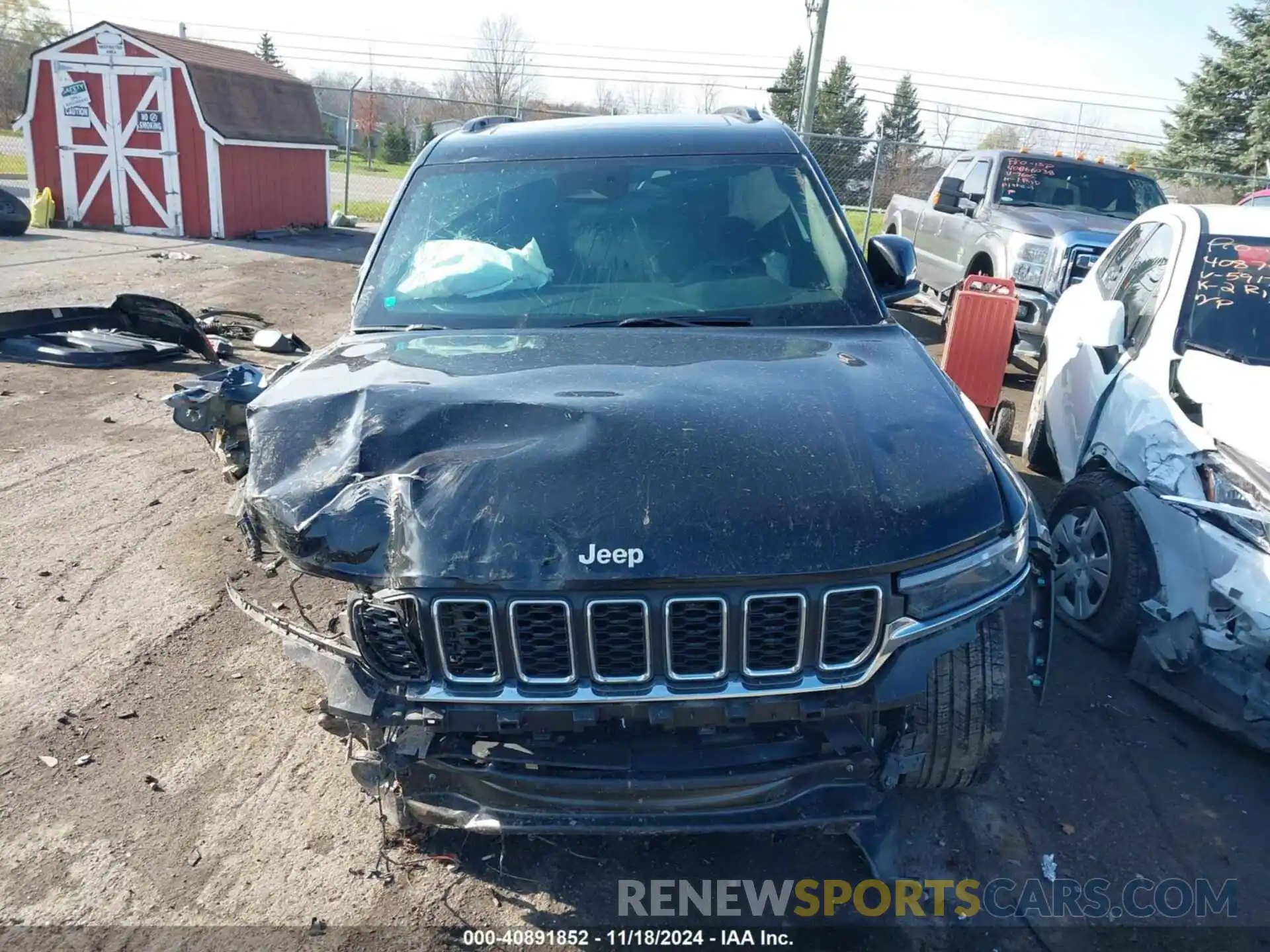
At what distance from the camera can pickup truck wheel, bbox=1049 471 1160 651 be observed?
→ 3729 millimetres

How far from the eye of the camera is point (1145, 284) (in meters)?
4.62

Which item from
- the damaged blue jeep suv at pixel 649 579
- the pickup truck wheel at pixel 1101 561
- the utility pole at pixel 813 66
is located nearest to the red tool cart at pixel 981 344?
the pickup truck wheel at pixel 1101 561

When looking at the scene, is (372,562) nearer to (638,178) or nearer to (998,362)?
(638,178)

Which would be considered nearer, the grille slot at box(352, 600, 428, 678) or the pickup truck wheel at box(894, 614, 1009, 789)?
the grille slot at box(352, 600, 428, 678)

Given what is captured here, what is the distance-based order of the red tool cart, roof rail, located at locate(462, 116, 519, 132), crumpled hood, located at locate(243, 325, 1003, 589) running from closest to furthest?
1. crumpled hood, located at locate(243, 325, 1003, 589)
2. roof rail, located at locate(462, 116, 519, 132)
3. the red tool cart

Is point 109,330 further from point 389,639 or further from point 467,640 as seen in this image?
point 467,640

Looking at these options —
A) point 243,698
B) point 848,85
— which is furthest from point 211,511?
point 848,85

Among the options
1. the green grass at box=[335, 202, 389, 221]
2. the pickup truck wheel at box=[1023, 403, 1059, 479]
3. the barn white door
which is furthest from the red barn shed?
the pickup truck wheel at box=[1023, 403, 1059, 479]

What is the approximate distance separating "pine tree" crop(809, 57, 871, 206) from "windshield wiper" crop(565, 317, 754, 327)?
150 inches

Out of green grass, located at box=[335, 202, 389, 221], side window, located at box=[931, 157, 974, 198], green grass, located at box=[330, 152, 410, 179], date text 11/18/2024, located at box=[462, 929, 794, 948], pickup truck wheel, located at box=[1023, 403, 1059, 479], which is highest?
side window, located at box=[931, 157, 974, 198]

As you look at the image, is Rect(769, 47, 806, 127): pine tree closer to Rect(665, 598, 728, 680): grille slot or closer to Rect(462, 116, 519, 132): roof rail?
Rect(462, 116, 519, 132): roof rail

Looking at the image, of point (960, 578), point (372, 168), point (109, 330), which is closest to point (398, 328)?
point (960, 578)

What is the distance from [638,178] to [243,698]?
8.44ft

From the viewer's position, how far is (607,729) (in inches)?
92.4
